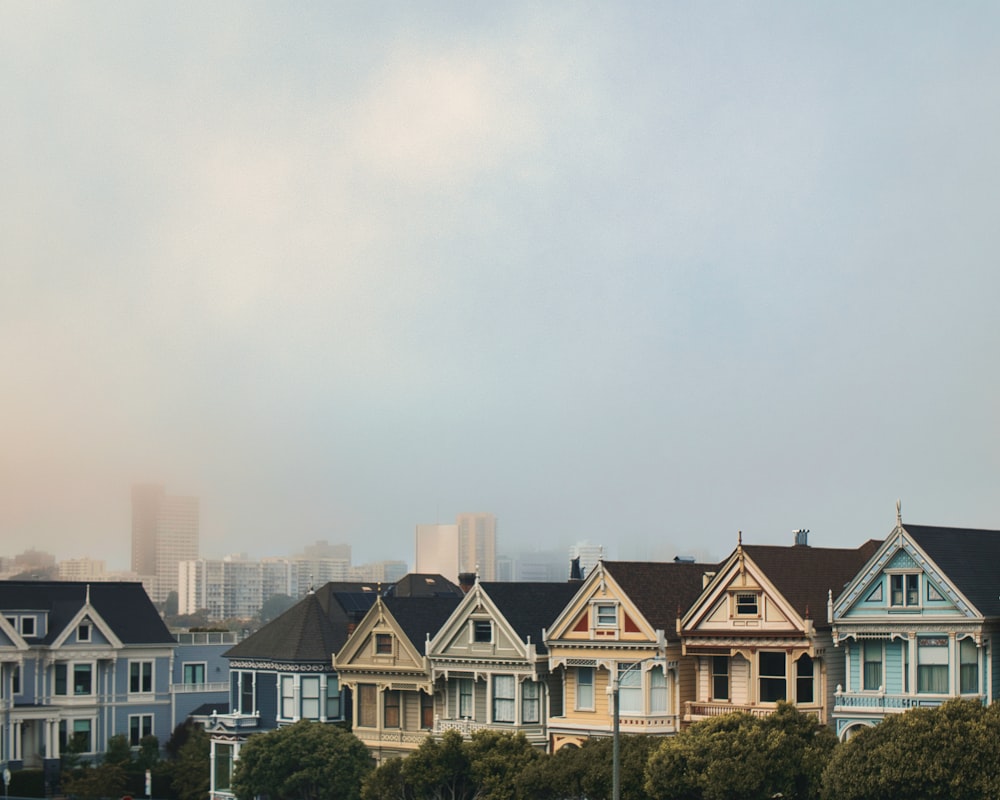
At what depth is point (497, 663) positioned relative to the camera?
65062mm

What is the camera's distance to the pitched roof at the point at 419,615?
69.5m

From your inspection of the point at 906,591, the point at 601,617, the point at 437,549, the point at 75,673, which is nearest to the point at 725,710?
the point at 601,617

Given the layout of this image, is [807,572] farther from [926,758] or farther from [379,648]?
[379,648]

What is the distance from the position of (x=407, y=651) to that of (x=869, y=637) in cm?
2166

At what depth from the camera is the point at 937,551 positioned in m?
54.4

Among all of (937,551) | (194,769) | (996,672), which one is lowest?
(194,769)

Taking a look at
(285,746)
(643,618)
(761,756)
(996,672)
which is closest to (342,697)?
(285,746)

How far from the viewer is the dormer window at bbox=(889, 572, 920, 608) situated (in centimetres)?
5397

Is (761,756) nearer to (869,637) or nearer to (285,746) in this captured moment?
(869,637)

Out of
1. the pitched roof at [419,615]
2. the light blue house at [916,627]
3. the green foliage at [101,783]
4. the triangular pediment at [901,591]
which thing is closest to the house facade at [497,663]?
the pitched roof at [419,615]

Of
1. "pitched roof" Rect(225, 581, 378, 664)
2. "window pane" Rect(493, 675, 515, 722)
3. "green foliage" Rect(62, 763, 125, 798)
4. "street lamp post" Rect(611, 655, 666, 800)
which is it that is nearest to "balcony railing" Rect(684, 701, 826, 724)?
"street lamp post" Rect(611, 655, 666, 800)

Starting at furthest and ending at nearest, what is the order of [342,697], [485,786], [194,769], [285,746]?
[194,769] < [342,697] < [285,746] < [485,786]

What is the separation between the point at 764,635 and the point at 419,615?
61.6 feet

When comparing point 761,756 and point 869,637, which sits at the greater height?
point 869,637
